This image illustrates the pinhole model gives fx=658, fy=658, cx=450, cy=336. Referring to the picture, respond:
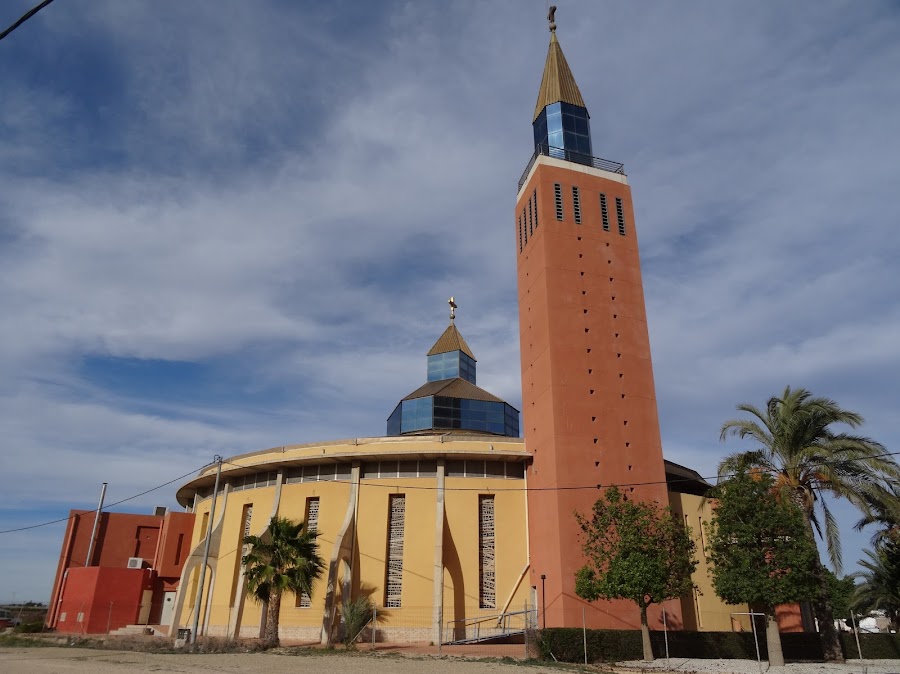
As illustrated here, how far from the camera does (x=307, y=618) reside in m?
32.1

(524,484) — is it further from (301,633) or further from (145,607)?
(145,607)

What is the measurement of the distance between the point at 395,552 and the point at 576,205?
2047cm

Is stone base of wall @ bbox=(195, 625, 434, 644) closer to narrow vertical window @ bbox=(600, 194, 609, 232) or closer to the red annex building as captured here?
the red annex building

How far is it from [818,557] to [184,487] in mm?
38018

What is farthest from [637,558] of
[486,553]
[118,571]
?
[118,571]

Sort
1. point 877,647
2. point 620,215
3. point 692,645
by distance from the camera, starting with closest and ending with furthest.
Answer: point 692,645 < point 877,647 < point 620,215

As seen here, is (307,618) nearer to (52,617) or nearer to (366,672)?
(366,672)

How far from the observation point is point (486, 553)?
1277 inches

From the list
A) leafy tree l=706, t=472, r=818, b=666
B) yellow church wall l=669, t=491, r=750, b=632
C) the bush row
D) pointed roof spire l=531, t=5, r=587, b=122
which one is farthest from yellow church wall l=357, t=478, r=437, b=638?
pointed roof spire l=531, t=5, r=587, b=122

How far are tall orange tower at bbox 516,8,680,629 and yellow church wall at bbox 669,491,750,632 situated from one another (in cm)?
295

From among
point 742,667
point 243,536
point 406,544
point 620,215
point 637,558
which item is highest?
point 620,215

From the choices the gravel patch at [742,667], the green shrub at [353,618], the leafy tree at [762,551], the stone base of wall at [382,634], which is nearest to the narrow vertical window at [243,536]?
the stone base of wall at [382,634]

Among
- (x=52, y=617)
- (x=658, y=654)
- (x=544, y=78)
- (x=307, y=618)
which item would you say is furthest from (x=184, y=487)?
(x=544, y=78)

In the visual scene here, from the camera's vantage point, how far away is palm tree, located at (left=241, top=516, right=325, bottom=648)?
2703 cm
